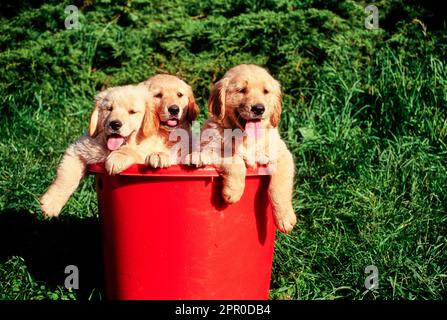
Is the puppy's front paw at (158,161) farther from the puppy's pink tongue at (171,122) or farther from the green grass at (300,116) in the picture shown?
the green grass at (300,116)

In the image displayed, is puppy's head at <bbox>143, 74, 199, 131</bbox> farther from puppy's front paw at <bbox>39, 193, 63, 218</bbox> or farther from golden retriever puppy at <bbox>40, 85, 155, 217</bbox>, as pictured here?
puppy's front paw at <bbox>39, 193, 63, 218</bbox>

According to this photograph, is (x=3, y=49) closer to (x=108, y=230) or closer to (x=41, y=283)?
(x=41, y=283)

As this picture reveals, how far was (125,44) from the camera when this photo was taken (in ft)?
17.7

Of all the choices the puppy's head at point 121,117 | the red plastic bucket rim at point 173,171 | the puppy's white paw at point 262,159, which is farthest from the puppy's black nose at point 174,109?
the red plastic bucket rim at point 173,171

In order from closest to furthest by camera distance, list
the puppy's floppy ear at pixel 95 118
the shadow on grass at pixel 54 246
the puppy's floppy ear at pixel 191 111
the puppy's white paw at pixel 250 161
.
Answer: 1. the puppy's white paw at pixel 250 161
2. the puppy's floppy ear at pixel 95 118
3. the puppy's floppy ear at pixel 191 111
4. the shadow on grass at pixel 54 246

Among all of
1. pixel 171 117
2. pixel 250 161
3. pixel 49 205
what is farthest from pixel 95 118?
pixel 250 161

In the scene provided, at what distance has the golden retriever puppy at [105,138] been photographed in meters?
2.85

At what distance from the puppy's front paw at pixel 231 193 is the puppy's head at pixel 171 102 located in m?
0.74

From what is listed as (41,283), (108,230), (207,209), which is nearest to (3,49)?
(41,283)

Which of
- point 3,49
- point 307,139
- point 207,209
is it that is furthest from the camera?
point 3,49

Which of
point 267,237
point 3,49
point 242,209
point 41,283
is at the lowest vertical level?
point 41,283

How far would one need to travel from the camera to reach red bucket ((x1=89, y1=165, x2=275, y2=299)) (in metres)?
2.52

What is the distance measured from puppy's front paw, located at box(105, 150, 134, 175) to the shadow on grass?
0.99m

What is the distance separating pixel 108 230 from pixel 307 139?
2153mm
